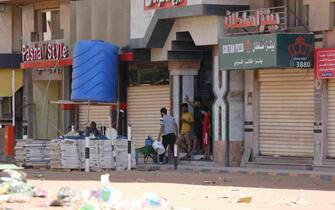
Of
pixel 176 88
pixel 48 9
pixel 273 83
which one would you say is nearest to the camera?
pixel 273 83

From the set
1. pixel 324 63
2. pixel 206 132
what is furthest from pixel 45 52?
pixel 324 63

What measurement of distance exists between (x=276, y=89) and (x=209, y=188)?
7.55m

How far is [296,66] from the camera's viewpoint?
24297 mm

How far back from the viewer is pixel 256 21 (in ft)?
82.2

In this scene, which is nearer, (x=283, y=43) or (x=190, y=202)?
(x=190, y=202)

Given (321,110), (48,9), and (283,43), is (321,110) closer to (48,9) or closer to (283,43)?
(283,43)

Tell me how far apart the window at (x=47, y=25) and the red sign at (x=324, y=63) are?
543 inches

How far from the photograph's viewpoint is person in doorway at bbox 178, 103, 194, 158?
2866cm

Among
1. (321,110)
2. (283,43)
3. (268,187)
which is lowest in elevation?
(268,187)

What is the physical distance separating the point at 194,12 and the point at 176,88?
3474mm

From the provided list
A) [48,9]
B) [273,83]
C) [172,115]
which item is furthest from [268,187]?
[48,9]

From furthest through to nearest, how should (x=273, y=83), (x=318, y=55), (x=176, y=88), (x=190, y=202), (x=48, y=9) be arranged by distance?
1. (x=48, y=9)
2. (x=176, y=88)
3. (x=273, y=83)
4. (x=318, y=55)
5. (x=190, y=202)

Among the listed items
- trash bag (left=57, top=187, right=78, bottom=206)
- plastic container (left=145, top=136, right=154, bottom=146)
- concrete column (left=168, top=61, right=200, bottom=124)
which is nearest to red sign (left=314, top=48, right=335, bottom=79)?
concrete column (left=168, top=61, right=200, bottom=124)

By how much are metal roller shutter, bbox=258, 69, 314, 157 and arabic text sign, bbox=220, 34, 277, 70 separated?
1.08 meters
